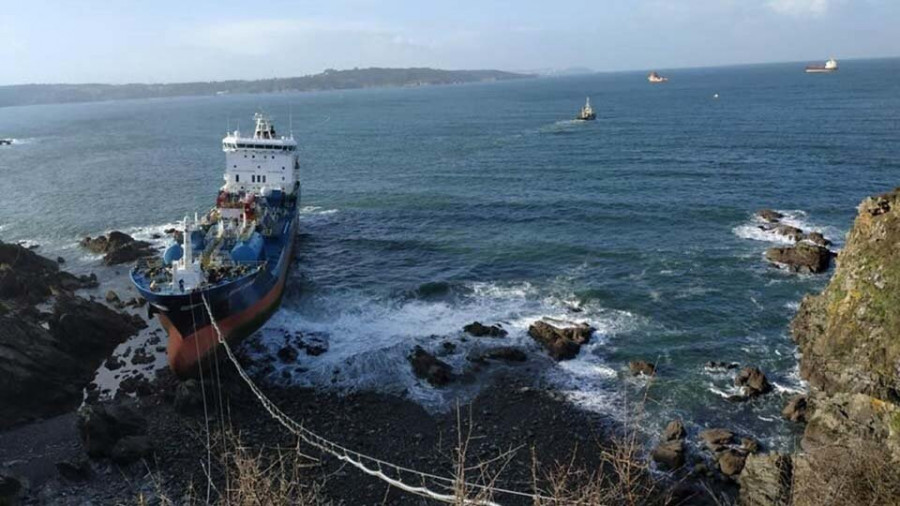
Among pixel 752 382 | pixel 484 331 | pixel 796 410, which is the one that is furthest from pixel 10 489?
pixel 796 410

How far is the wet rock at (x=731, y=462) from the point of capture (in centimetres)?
2109

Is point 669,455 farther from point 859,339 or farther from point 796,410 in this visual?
point 859,339

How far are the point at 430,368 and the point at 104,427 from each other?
13012mm

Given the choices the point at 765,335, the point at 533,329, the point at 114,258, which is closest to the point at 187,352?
the point at 533,329

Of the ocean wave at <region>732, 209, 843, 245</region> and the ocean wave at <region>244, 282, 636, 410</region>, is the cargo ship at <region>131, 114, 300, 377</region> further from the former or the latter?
the ocean wave at <region>732, 209, 843, 245</region>

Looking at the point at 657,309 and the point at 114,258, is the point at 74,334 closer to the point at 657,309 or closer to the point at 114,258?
the point at 114,258

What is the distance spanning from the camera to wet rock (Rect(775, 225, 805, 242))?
42281 millimetres

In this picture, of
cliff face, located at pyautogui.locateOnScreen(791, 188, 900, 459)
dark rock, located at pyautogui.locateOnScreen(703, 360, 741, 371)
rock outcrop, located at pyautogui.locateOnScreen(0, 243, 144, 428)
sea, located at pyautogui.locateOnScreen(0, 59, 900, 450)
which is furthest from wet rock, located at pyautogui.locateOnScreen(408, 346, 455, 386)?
rock outcrop, located at pyautogui.locateOnScreen(0, 243, 144, 428)

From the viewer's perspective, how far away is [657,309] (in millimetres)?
33906

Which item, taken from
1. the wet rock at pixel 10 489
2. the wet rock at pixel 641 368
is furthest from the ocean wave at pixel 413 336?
the wet rock at pixel 10 489

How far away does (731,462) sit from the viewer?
837 inches

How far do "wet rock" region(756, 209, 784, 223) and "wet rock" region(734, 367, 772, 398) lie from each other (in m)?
23.6

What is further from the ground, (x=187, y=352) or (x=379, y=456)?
(x=187, y=352)

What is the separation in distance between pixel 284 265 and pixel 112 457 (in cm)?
1717
